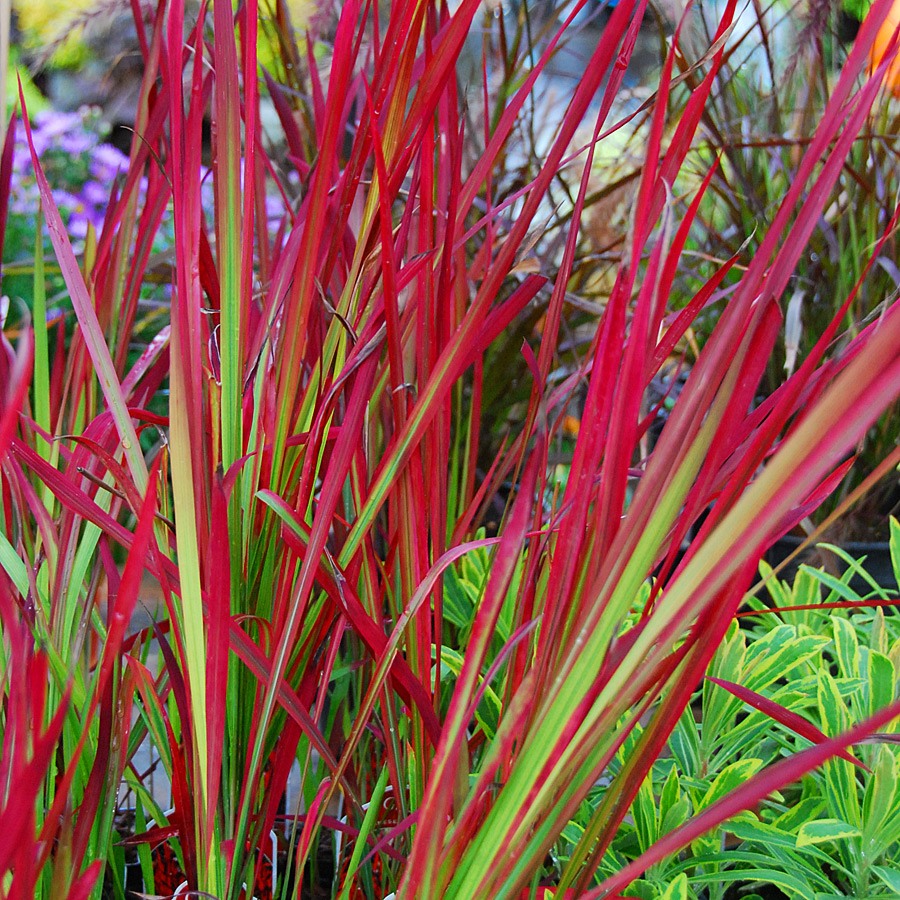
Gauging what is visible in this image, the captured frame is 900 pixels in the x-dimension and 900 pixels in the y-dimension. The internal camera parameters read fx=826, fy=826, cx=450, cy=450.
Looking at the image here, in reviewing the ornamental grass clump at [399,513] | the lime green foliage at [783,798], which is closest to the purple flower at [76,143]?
the ornamental grass clump at [399,513]

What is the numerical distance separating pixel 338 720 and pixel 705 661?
309 millimetres

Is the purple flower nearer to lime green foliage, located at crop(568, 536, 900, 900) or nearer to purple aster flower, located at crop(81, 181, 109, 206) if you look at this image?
purple aster flower, located at crop(81, 181, 109, 206)

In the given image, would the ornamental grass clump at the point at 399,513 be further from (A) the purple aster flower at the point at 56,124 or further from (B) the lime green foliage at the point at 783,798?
(A) the purple aster flower at the point at 56,124

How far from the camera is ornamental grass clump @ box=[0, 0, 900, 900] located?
24 cm

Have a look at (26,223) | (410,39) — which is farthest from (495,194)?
(26,223)

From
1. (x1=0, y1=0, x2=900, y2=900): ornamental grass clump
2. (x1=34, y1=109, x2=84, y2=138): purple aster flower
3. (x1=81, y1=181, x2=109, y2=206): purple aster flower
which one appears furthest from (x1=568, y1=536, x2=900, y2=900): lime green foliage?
(x1=34, y1=109, x2=84, y2=138): purple aster flower

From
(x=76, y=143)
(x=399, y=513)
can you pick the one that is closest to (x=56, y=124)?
(x=76, y=143)

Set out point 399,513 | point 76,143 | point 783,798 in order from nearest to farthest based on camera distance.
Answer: point 399,513 → point 783,798 → point 76,143

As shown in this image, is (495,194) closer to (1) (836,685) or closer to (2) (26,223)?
(1) (836,685)

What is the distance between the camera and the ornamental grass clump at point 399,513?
243mm

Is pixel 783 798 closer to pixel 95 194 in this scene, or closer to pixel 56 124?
pixel 95 194

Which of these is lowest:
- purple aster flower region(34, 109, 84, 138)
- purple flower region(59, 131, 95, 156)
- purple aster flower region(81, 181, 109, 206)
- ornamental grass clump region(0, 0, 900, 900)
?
purple aster flower region(81, 181, 109, 206)

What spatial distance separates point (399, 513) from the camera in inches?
14.3

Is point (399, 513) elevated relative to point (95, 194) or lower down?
elevated
